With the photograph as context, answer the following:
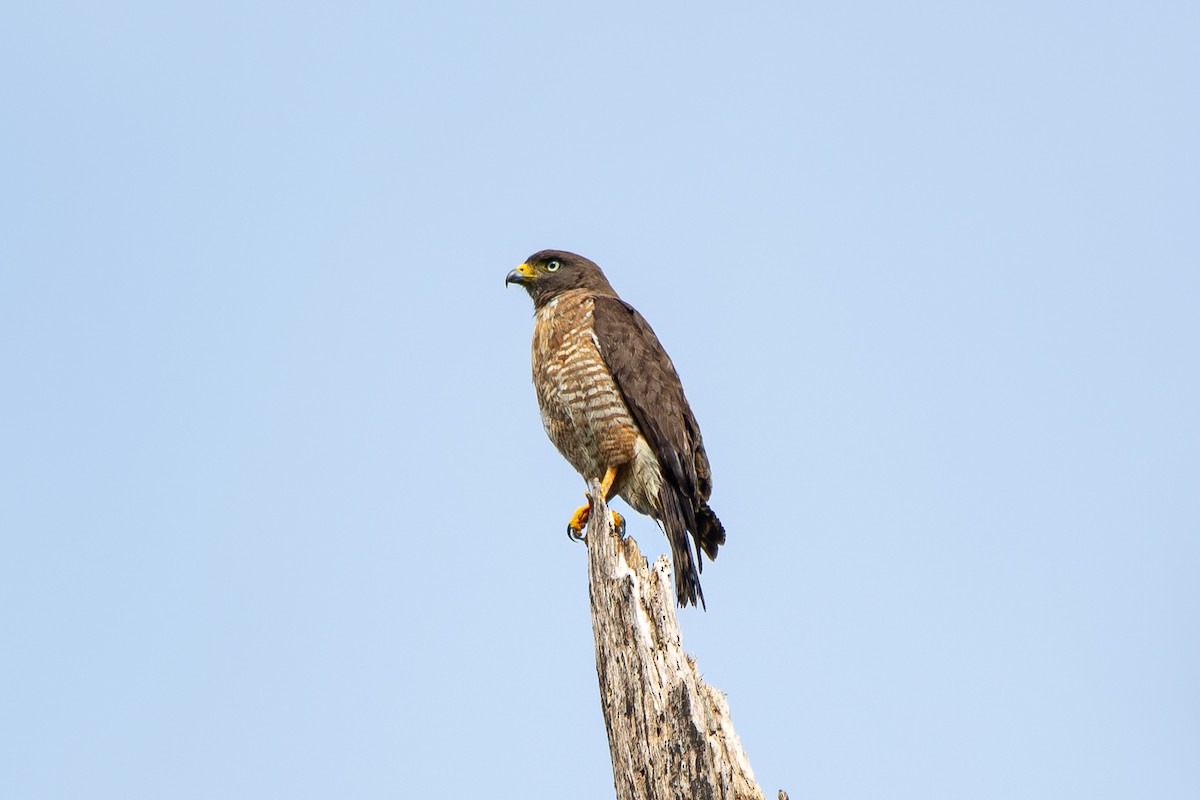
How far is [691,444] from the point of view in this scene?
7.60 metres

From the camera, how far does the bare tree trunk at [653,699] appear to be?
4.46 metres

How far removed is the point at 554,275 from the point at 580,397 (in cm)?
123

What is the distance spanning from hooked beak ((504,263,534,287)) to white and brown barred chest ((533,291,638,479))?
0.60m

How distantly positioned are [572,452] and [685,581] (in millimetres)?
1229

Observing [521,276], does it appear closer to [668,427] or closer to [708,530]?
[668,427]

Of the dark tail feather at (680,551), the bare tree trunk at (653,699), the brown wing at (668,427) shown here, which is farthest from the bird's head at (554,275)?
the bare tree trunk at (653,699)

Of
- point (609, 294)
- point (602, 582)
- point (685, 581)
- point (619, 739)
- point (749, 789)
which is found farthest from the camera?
point (609, 294)

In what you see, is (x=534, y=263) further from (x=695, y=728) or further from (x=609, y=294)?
(x=695, y=728)

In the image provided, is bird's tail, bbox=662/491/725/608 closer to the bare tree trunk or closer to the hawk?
the hawk

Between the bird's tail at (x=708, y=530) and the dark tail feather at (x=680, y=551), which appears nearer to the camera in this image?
the dark tail feather at (x=680, y=551)

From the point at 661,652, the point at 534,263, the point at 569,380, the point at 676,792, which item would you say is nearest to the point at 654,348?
the point at 569,380

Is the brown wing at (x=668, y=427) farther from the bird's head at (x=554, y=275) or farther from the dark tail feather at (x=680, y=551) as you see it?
the bird's head at (x=554, y=275)

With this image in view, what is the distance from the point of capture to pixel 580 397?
7500mm

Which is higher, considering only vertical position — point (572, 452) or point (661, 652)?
point (572, 452)
